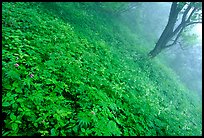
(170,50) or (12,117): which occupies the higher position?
(12,117)

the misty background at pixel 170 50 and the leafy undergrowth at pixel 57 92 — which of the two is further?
the misty background at pixel 170 50

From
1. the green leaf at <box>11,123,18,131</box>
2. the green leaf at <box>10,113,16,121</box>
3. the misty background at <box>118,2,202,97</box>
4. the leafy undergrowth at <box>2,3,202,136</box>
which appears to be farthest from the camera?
the misty background at <box>118,2,202,97</box>

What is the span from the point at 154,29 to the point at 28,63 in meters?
33.3

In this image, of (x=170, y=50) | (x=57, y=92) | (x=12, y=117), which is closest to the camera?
(x=12, y=117)

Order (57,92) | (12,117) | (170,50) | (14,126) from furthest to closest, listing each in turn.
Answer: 1. (170,50)
2. (57,92)
3. (12,117)
4. (14,126)

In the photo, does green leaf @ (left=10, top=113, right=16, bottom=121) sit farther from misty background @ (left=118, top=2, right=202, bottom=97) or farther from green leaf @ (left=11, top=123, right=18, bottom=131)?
misty background @ (left=118, top=2, right=202, bottom=97)

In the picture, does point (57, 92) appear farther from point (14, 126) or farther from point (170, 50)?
point (170, 50)

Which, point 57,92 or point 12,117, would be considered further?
point 57,92

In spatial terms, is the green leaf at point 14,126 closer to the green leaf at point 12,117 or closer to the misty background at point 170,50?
the green leaf at point 12,117

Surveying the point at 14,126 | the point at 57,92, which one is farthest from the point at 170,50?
the point at 14,126

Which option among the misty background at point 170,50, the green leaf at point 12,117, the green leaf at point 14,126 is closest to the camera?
the green leaf at point 14,126

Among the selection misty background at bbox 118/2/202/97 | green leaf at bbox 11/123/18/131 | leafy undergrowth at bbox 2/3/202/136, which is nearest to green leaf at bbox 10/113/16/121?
leafy undergrowth at bbox 2/3/202/136

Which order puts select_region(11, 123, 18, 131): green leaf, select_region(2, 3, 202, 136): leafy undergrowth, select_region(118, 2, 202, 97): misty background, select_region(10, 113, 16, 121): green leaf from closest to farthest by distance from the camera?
select_region(11, 123, 18, 131): green leaf < select_region(10, 113, 16, 121): green leaf < select_region(2, 3, 202, 136): leafy undergrowth < select_region(118, 2, 202, 97): misty background

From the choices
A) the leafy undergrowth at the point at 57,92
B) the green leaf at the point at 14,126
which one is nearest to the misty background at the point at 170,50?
the leafy undergrowth at the point at 57,92
